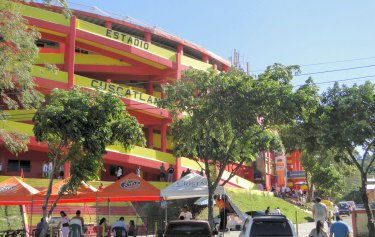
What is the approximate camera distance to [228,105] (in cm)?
1956

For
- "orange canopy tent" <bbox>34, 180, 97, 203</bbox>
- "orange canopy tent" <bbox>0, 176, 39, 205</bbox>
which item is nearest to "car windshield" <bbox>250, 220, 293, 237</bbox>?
"orange canopy tent" <bbox>34, 180, 97, 203</bbox>

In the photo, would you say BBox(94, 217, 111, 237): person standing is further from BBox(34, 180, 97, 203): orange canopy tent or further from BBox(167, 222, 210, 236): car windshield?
BBox(167, 222, 210, 236): car windshield

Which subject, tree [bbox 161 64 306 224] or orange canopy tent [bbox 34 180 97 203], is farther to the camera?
tree [bbox 161 64 306 224]

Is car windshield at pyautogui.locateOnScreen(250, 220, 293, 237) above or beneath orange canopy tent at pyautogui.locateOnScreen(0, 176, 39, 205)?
beneath

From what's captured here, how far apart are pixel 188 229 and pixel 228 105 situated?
7.12 m

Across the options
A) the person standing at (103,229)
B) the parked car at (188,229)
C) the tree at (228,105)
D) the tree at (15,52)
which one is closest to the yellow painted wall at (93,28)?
the tree at (15,52)

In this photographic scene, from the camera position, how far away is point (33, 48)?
17.8 meters

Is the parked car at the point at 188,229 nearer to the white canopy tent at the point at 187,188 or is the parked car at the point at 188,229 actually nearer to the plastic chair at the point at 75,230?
the plastic chair at the point at 75,230

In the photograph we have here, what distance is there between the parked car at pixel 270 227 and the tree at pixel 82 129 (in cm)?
685

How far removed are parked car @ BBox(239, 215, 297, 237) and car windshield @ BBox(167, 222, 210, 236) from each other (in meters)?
1.44

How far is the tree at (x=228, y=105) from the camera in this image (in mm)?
19406

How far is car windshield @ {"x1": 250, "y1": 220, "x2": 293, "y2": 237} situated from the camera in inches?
500

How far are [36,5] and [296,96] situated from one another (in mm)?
22951

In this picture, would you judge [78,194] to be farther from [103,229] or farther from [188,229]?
[188,229]
